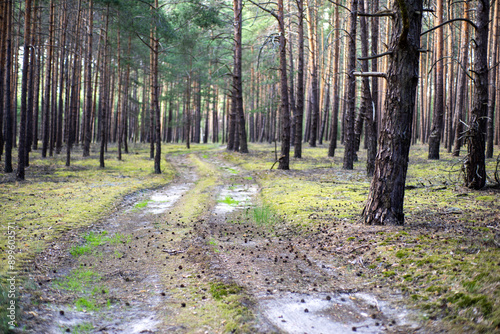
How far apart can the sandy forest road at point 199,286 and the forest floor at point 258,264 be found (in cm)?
2

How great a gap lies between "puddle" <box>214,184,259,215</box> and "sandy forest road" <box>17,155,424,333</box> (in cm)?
170

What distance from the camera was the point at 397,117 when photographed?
6.52 metres

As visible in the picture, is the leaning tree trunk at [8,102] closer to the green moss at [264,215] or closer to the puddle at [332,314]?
the green moss at [264,215]

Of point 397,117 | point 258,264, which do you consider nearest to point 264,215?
point 258,264

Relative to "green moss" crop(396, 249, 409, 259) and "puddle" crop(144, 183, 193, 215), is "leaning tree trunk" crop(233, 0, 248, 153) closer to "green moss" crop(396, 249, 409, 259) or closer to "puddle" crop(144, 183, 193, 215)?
"puddle" crop(144, 183, 193, 215)

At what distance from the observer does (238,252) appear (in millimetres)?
6383

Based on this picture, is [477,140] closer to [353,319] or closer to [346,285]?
[346,285]

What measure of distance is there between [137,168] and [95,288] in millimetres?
14881

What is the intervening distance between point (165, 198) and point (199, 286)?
7273mm

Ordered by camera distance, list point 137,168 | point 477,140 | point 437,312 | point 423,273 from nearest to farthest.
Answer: point 437,312
point 423,273
point 477,140
point 137,168

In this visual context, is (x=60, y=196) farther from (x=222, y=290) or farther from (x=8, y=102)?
(x=222, y=290)

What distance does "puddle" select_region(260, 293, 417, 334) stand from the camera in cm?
377

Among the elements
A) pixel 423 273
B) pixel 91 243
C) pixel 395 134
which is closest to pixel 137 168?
pixel 91 243

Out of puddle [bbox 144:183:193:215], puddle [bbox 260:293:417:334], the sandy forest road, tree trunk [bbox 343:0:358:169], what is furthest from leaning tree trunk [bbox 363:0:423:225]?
tree trunk [bbox 343:0:358:169]
